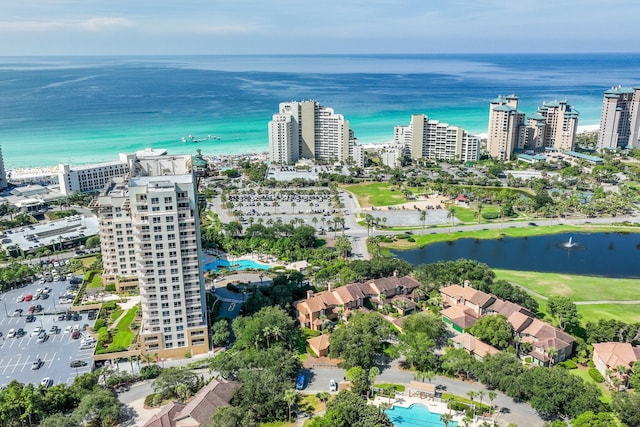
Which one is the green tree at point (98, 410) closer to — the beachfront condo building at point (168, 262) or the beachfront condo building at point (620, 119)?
A: the beachfront condo building at point (168, 262)

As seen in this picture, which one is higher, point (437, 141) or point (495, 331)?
point (437, 141)

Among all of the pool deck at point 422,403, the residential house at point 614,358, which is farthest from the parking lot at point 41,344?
the residential house at point 614,358

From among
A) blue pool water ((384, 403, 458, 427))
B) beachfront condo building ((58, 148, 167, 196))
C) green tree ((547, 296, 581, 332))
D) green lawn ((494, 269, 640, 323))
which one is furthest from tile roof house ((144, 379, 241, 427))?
beachfront condo building ((58, 148, 167, 196))

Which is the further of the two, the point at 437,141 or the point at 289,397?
the point at 437,141

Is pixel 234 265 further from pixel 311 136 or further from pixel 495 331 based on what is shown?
pixel 311 136

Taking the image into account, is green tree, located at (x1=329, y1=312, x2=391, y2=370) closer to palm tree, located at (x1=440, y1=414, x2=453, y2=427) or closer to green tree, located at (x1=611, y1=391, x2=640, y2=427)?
palm tree, located at (x1=440, y1=414, x2=453, y2=427)

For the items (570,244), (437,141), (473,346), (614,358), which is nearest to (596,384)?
(614,358)

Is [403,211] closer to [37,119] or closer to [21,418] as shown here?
[21,418]
